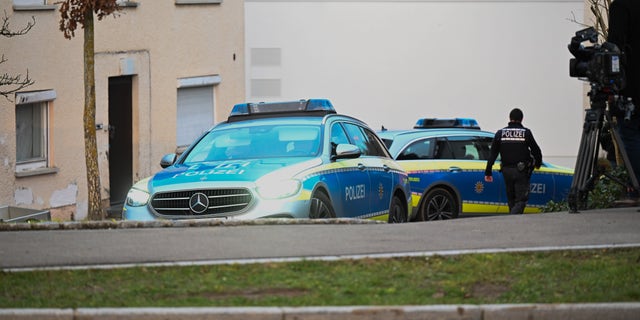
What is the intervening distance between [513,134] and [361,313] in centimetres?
1102

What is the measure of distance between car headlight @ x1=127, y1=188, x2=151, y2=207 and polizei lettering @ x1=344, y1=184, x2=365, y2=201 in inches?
86.3

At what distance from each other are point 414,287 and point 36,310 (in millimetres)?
2476

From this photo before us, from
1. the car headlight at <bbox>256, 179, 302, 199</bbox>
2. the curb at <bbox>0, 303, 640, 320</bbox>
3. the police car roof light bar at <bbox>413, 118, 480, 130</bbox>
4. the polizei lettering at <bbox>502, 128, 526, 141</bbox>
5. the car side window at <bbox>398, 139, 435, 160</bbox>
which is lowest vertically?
the curb at <bbox>0, 303, 640, 320</bbox>

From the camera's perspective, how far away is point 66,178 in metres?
24.0

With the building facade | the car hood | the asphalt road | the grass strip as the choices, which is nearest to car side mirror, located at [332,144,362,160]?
the car hood

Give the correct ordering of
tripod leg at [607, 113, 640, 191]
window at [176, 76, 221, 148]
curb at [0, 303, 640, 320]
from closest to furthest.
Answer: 1. curb at [0, 303, 640, 320]
2. tripod leg at [607, 113, 640, 191]
3. window at [176, 76, 221, 148]

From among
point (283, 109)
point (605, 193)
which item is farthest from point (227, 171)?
point (605, 193)

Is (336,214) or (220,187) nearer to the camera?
(220,187)

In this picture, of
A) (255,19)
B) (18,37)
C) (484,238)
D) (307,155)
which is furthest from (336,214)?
(255,19)

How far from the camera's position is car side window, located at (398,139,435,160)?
19688mm

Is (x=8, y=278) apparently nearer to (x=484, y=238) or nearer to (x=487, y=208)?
(x=484, y=238)

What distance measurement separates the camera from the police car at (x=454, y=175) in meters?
19.4

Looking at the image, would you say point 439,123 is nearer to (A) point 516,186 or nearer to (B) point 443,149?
(B) point 443,149

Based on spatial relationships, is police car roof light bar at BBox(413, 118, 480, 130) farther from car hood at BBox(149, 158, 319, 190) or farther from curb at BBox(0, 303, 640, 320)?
curb at BBox(0, 303, 640, 320)
